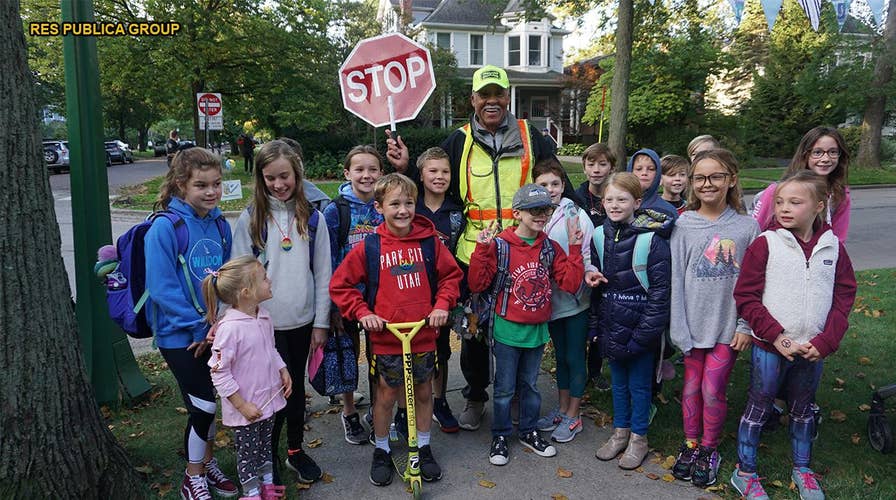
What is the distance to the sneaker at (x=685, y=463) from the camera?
3600 mm

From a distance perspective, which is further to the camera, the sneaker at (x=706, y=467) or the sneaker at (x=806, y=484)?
the sneaker at (x=706, y=467)

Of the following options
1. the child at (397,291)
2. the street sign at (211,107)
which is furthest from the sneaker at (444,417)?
the street sign at (211,107)

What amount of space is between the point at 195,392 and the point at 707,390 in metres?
2.94

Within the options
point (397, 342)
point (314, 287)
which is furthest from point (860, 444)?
point (314, 287)

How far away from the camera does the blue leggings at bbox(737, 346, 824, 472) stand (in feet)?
10.8

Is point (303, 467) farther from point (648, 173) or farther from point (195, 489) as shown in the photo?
point (648, 173)

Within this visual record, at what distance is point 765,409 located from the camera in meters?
3.39

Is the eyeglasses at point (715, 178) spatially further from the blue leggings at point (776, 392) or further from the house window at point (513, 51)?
the house window at point (513, 51)

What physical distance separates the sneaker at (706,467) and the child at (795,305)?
0.17 meters

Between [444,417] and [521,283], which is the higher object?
→ [521,283]

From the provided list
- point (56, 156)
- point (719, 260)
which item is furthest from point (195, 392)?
point (56, 156)

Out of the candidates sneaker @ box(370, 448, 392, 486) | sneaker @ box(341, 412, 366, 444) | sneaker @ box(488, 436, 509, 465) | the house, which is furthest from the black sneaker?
the house

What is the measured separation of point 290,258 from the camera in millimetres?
3449

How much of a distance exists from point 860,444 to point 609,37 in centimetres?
1458
